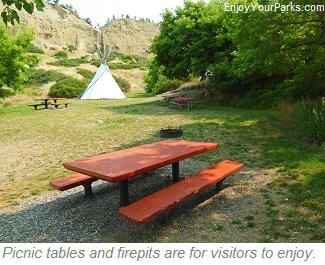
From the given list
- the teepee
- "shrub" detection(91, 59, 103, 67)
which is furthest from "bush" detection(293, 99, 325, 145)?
"shrub" detection(91, 59, 103, 67)

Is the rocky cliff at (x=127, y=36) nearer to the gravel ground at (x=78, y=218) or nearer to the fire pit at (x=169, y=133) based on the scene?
the fire pit at (x=169, y=133)

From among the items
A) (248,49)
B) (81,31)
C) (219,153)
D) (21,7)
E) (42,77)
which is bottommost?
(219,153)

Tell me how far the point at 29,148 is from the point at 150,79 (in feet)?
73.2

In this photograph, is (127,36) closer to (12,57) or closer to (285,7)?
(12,57)

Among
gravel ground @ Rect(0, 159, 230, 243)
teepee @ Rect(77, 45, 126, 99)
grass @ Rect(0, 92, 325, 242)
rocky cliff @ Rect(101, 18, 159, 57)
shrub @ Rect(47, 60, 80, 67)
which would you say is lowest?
gravel ground @ Rect(0, 159, 230, 243)

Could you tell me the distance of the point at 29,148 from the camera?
7.87 metres

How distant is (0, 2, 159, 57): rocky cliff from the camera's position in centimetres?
6425

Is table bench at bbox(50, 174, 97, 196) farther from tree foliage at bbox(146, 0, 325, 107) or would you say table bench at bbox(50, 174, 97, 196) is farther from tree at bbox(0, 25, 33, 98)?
tree at bbox(0, 25, 33, 98)

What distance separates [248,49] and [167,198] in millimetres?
7502

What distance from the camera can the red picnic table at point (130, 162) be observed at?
333 centimetres

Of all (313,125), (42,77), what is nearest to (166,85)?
(42,77)

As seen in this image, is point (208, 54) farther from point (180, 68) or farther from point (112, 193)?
point (112, 193)

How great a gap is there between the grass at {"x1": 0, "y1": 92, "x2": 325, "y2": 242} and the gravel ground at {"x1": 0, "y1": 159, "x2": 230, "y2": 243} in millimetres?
476

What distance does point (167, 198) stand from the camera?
3289 mm
